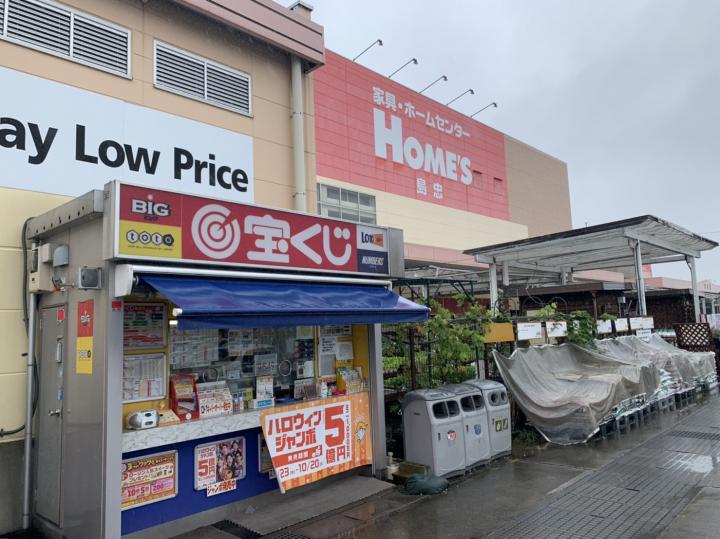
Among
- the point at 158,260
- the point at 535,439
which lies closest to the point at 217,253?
the point at 158,260

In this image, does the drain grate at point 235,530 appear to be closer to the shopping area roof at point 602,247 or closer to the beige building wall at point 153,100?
the beige building wall at point 153,100

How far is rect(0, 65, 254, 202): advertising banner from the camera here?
5.65 m

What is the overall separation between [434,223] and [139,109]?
19.0 meters

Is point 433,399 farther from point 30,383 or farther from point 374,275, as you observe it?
point 30,383

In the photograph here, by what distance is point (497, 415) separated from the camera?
25.0ft

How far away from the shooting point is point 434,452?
259 inches

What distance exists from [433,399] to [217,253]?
3.39 meters

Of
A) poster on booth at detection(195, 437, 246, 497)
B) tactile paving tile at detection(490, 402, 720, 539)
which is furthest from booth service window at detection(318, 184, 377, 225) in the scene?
poster on booth at detection(195, 437, 246, 497)

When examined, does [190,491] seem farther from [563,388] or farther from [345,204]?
[345,204]

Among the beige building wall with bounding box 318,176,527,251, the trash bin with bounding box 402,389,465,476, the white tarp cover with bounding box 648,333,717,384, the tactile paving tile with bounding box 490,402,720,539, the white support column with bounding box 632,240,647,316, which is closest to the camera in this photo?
the tactile paving tile with bounding box 490,402,720,539

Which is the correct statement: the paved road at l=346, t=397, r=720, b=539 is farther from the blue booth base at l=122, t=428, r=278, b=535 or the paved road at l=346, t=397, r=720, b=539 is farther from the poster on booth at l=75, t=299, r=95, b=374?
the poster on booth at l=75, t=299, r=95, b=374

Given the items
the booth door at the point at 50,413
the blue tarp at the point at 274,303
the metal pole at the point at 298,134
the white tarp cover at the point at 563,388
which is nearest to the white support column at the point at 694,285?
the white tarp cover at the point at 563,388

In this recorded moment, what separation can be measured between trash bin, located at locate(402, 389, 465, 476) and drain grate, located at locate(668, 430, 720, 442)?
181 inches

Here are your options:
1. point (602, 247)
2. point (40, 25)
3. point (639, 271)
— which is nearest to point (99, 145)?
point (40, 25)
